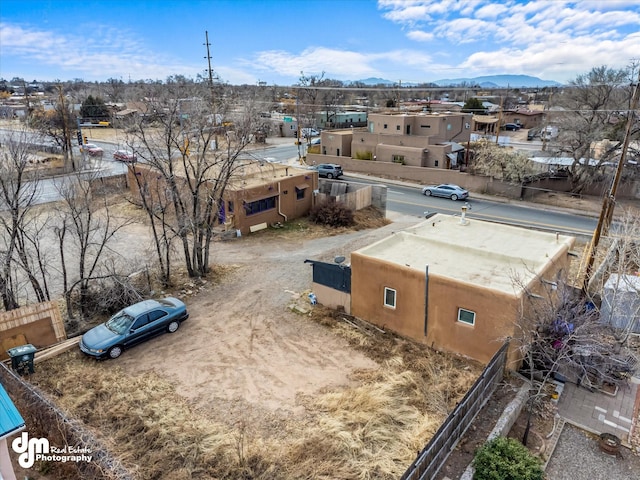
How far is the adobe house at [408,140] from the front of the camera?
42.1 meters

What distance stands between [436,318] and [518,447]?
5.18 metres

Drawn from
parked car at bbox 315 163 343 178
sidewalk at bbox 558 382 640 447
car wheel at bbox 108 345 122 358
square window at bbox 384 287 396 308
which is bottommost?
sidewalk at bbox 558 382 640 447

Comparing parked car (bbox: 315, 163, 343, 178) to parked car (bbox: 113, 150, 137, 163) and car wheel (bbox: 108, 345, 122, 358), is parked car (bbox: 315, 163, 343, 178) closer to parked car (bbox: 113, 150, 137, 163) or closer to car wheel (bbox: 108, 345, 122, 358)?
parked car (bbox: 113, 150, 137, 163)

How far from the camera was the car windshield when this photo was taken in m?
14.3

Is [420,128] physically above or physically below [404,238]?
above

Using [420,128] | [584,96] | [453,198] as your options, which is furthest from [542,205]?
[420,128]

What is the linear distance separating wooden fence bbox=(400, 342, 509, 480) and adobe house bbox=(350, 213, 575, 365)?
0.98 metres

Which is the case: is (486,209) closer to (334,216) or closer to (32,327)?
(334,216)

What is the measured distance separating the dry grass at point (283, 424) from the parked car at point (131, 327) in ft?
1.95

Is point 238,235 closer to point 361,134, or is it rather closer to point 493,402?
point 493,402

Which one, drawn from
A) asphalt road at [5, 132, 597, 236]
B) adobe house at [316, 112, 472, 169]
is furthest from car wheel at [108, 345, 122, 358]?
adobe house at [316, 112, 472, 169]

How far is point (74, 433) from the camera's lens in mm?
9641

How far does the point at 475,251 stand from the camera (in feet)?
50.4

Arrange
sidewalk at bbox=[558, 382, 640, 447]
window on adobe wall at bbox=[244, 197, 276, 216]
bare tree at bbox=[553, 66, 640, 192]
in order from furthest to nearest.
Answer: bare tree at bbox=[553, 66, 640, 192] < window on adobe wall at bbox=[244, 197, 276, 216] < sidewalk at bbox=[558, 382, 640, 447]
